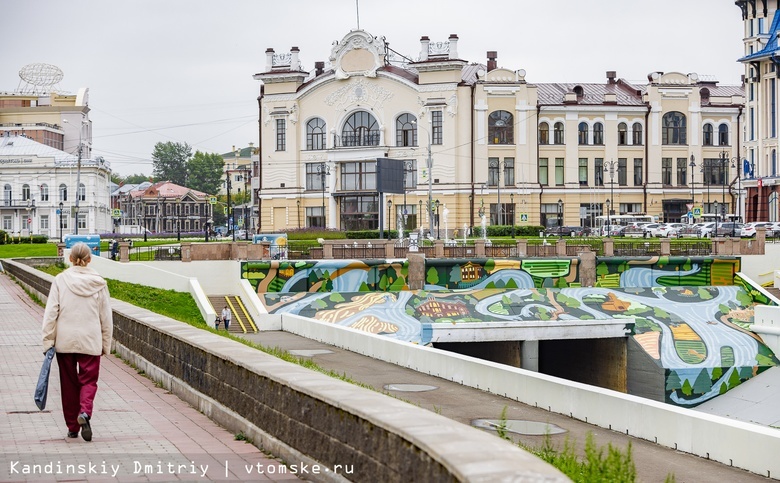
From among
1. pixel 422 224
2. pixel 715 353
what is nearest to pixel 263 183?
pixel 422 224

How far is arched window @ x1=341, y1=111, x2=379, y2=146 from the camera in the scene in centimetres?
8644

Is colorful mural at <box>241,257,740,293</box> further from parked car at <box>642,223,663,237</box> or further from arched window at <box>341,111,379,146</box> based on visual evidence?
arched window at <box>341,111,379,146</box>

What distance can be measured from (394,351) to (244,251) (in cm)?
3124

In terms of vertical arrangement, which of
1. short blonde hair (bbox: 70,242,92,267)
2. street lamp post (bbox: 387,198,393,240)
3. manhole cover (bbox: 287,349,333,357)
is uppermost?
street lamp post (bbox: 387,198,393,240)

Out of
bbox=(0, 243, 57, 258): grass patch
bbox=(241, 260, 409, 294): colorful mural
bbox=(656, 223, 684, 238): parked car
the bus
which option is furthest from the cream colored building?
bbox=(241, 260, 409, 294): colorful mural

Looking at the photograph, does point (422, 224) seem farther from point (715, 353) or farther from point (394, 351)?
point (394, 351)

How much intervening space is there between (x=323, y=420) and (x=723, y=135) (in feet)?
282

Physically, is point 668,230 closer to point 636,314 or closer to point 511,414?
point 636,314

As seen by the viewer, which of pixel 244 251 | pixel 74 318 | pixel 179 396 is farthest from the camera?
pixel 244 251

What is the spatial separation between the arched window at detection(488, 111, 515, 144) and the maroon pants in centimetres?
7575

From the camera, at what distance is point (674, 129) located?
3484 inches

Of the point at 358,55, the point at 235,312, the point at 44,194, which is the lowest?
the point at 235,312

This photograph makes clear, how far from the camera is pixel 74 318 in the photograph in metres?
10.4

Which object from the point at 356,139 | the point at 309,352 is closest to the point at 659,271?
the point at 309,352
